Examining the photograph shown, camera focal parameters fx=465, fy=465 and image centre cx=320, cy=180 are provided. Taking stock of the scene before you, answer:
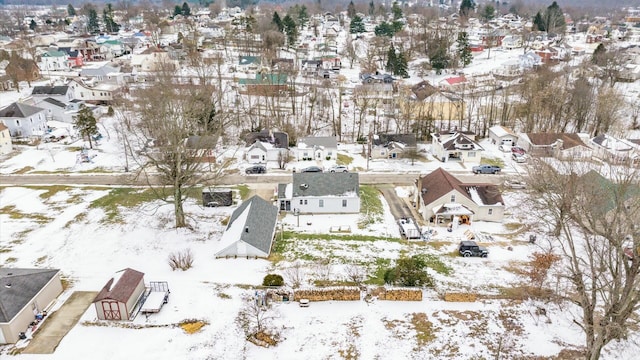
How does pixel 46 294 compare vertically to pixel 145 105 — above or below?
below

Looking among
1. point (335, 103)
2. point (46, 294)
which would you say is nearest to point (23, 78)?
point (335, 103)

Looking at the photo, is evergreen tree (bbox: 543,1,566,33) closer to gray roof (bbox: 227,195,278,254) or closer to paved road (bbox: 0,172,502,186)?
paved road (bbox: 0,172,502,186)

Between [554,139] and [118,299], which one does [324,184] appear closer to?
[118,299]

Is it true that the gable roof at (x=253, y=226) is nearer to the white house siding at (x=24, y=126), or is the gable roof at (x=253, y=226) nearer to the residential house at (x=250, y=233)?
the residential house at (x=250, y=233)

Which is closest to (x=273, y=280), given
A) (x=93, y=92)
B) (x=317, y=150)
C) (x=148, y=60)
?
(x=317, y=150)

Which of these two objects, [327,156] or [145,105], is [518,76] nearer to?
[327,156]
